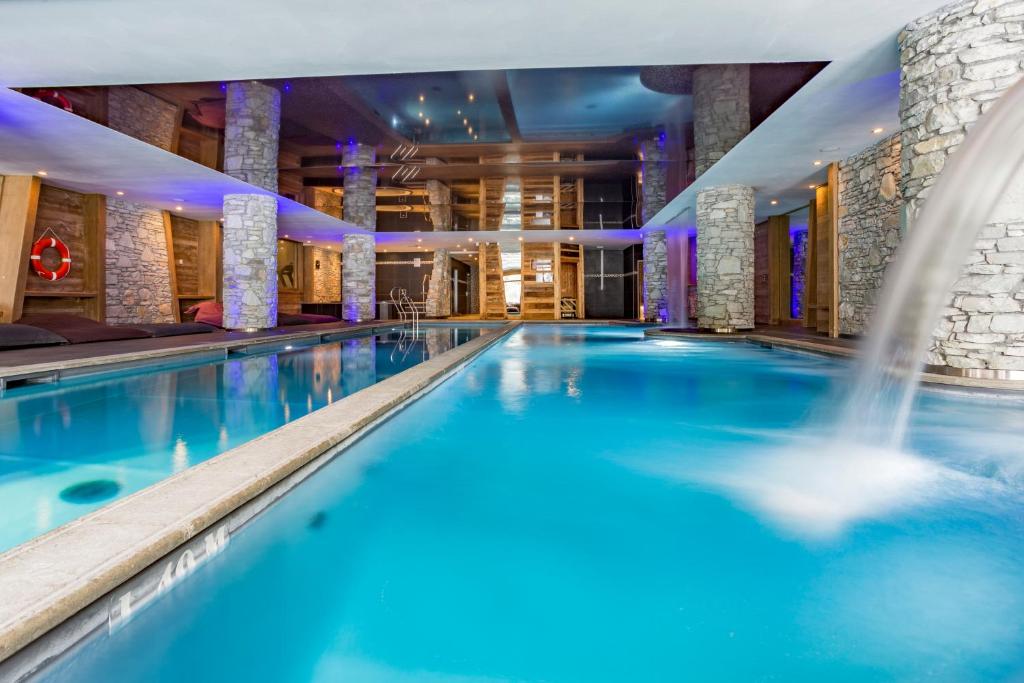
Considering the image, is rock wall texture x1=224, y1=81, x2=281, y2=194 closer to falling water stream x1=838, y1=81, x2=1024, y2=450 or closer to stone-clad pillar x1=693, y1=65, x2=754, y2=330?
stone-clad pillar x1=693, y1=65, x2=754, y2=330

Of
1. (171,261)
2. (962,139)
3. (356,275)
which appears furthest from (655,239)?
(171,261)

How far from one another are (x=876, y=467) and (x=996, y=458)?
28.3 inches

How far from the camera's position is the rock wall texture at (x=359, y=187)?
52.2ft

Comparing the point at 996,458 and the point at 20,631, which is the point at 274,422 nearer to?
the point at 20,631

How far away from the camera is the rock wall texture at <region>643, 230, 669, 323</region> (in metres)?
15.9

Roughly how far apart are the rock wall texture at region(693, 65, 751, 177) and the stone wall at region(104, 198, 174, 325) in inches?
455

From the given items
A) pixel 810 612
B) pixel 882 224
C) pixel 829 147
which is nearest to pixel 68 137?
pixel 810 612

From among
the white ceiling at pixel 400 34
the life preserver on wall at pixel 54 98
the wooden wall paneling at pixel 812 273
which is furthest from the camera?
the wooden wall paneling at pixel 812 273

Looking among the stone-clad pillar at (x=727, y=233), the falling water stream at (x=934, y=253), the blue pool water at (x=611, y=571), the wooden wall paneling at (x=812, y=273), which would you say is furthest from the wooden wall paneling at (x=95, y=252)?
the wooden wall paneling at (x=812, y=273)

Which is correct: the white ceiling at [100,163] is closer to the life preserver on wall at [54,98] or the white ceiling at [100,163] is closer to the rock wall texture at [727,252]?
the life preserver on wall at [54,98]

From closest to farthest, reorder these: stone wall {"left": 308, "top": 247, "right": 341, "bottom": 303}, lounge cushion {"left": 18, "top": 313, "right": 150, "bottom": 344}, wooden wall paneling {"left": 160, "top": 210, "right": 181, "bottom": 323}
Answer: lounge cushion {"left": 18, "top": 313, "right": 150, "bottom": 344}, wooden wall paneling {"left": 160, "top": 210, "right": 181, "bottom": 323}, stone wall {"left": 308, "top": 247, "right": 341, "bottom": 303}

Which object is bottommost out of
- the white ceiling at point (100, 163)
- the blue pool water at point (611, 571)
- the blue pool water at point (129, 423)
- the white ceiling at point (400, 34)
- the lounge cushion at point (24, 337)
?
the blue pool water at point (611, 571)

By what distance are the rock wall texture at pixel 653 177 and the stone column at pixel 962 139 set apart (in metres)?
11.4

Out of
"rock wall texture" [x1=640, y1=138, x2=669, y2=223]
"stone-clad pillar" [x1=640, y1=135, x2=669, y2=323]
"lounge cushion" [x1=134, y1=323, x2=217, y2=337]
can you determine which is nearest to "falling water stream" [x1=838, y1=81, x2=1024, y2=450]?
"lounge cushion" [x1=134, y1=323, x2=217, y2=337]
